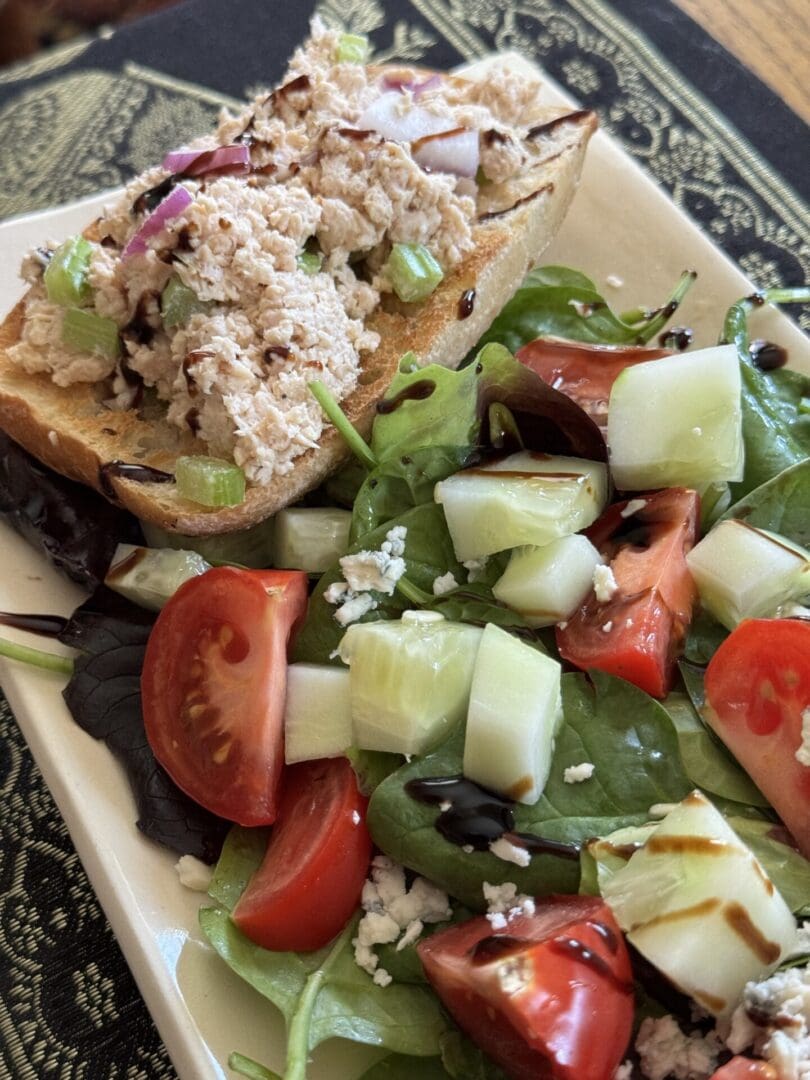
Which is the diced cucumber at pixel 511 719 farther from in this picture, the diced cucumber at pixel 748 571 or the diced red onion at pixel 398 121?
the diced red onion at pixel 398 121

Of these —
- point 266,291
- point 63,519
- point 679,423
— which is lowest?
point 63,519

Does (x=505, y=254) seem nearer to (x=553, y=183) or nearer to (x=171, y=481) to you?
(x=553, y=183)

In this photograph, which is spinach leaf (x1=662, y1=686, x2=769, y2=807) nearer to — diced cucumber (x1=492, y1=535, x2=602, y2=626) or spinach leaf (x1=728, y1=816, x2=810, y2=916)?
spinach leaf (x1=728, y1=816, x2=810, y2=916)

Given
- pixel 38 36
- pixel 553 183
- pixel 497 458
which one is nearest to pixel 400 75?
pixel 553 183

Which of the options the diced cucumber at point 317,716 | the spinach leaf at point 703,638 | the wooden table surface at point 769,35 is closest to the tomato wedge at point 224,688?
the diced cucumber at point 317,716

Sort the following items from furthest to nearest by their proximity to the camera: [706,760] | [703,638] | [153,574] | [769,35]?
[769,35]
[153,574]
[703,638]
[706,760]

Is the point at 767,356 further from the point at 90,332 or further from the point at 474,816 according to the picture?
the point at 90,332

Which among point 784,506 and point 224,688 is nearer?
point 224,688

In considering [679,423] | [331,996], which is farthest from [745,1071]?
[679,423]
